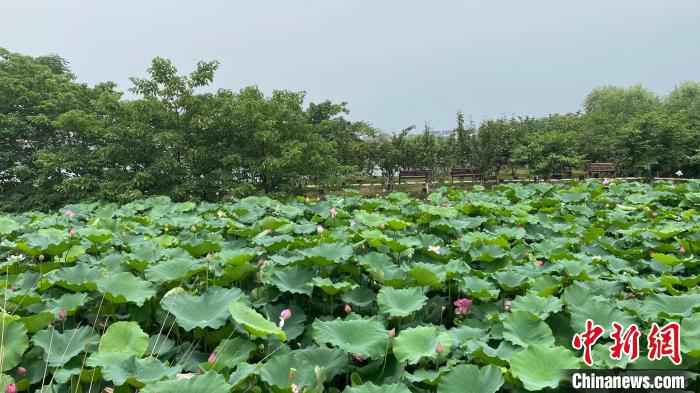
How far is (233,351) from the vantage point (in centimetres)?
154

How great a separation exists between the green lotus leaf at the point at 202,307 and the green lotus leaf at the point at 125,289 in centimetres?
10

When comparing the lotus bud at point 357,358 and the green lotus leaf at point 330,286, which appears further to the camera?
the green lotus leaf at point 330,286

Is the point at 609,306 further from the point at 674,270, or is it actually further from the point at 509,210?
the point at 509,210

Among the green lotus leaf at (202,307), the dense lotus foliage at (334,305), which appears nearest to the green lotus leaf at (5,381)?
the dense lotus foliage at (334,305)

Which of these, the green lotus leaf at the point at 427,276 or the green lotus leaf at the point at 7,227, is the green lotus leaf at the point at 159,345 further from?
the green lotus leaf at the point at 7,227

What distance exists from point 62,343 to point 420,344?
1199 millimetres

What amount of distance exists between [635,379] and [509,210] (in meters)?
2.47

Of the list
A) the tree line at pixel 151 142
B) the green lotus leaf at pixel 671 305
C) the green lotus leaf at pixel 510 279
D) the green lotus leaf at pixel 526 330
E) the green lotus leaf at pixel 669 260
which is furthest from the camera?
the tree line at pixel 151 142

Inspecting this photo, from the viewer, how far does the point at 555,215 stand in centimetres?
368

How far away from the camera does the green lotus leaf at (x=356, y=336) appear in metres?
1.47

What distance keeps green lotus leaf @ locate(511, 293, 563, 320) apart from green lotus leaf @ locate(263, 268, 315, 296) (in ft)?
2.68

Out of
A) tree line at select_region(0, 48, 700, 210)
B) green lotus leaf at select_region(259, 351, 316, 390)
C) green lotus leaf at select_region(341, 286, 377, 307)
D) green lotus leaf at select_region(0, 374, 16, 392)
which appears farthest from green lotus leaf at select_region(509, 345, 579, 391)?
tree line at select_region(0, 48, 700, 210)

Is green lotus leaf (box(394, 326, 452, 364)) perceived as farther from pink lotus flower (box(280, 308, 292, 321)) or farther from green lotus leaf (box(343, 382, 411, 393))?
pink lotus flower (box(280, 308, 292, 321))

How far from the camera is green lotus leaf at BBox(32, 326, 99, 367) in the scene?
59.1 inches
